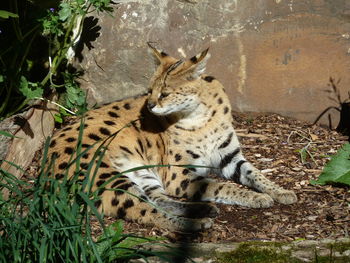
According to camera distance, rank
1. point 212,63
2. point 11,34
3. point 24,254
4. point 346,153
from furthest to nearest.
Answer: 1. point 212,63
2. point 11,34
3. point 346,153
4. point 24,254

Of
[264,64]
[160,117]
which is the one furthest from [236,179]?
[264,64]

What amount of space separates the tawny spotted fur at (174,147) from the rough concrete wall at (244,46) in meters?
0.59

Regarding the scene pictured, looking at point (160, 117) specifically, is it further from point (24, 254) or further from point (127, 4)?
point (24, 254)

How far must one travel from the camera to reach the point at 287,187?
580 centimetres

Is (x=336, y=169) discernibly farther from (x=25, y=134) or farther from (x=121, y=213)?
(x=25, y=134)

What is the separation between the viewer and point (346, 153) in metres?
5.68

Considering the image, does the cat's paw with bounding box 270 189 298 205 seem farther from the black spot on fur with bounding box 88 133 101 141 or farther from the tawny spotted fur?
the black spot on fur with bounding box 88 133 101 141

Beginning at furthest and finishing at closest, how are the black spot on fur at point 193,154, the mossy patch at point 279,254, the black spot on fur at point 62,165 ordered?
the black spot on fur at point 193,154 → the black spot on fur at point 62,165 → the mossy patch at point 279,254

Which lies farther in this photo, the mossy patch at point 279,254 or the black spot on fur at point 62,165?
the black spot on fur at point 62,165

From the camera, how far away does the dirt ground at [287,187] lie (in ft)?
16.4

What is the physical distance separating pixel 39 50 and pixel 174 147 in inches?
69.9

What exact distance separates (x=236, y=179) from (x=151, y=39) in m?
1.68

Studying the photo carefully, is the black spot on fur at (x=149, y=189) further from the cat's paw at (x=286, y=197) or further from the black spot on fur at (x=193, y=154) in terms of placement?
the cat's paw at (x=286, y=197)

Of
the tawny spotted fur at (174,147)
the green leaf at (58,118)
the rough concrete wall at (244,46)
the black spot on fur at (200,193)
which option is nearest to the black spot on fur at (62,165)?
the tawny spotted fur at (174,147)
